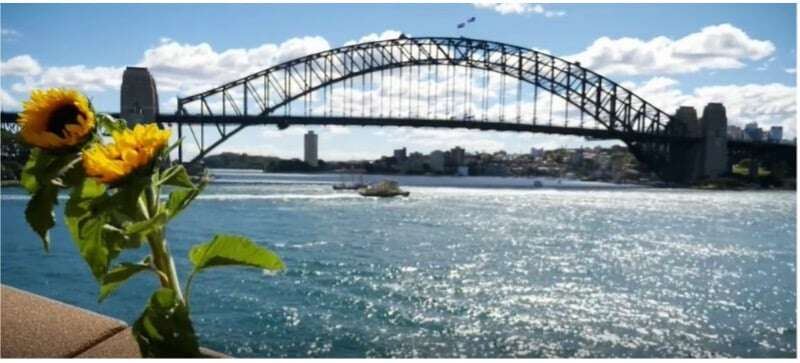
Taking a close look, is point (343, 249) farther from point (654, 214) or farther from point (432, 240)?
point (654, 214)

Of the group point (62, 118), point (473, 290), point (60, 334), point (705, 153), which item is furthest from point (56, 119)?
point (705, 153)

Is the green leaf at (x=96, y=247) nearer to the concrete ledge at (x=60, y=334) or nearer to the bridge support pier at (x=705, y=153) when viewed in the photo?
the concrete ledge at (x=60, y=334)

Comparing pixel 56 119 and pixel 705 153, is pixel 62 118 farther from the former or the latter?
pixel 705 153

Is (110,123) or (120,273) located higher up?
(110,123)

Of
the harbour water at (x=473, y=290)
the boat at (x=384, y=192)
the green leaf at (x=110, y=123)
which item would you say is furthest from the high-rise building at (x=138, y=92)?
the green leaf at (x=110, y=123)

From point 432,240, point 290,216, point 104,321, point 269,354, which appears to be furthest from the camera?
point 290,216

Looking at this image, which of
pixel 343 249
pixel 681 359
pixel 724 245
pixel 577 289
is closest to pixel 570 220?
pixel 724 245

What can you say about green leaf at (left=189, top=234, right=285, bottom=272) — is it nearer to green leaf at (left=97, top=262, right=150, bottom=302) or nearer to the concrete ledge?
green leaf at (left=97, top=262, right=150, bottom=302)
